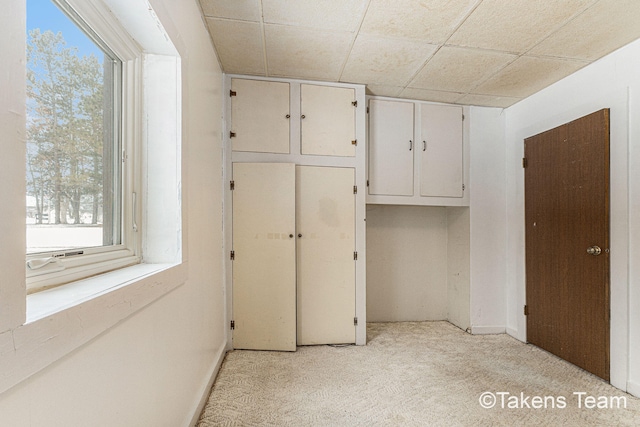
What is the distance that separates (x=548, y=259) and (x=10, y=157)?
10.8 feet

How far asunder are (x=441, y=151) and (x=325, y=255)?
161 centimetres

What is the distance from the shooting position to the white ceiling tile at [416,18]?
5.43 ft

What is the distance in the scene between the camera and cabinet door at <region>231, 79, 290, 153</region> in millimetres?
2514

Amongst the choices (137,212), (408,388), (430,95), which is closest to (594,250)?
(408,388)

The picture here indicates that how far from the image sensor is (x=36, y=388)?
570 millimetres

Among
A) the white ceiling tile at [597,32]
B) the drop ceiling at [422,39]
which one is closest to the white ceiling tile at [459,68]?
the drop ceiling at [422,39]

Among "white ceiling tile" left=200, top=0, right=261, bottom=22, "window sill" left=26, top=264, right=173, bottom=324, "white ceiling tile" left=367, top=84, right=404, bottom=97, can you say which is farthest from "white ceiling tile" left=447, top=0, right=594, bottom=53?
"window sill" left=26, top=264, right=173, bottom=324

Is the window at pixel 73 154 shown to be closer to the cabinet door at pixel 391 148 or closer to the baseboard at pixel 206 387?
the baseboard at pixel 206 387

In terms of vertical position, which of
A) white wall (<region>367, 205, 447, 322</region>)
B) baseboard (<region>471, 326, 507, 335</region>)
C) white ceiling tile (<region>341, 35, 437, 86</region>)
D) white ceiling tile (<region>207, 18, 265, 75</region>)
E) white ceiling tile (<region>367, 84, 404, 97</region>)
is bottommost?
baseboard (<region>471, 326, 507, 335</region>)

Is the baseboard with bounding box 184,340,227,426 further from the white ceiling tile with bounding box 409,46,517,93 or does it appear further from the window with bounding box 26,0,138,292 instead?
the white ceiling tile with bounding box 409,46,517,93

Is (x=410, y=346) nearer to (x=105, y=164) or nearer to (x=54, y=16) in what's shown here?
(x=105, y=164)

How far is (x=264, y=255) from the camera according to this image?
2.50 metres

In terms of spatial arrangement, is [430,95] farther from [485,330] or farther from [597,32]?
[485,330]

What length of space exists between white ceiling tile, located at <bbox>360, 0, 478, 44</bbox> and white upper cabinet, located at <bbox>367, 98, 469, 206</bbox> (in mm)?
937
